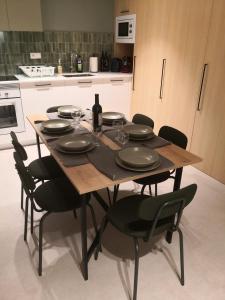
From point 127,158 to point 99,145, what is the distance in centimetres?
32

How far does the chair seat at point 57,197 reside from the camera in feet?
5.24

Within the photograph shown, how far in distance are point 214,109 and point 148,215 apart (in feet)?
5.98

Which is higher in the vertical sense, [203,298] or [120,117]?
[120,117]

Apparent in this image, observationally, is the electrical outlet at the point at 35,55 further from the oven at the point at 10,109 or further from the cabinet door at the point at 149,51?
the cabinet door at the point at 149,51

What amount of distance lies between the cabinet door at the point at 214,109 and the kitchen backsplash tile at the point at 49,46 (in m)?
2.11

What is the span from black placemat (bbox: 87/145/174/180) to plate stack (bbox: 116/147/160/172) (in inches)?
1.2

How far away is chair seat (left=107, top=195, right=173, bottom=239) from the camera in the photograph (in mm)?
1414

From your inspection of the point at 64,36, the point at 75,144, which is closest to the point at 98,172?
the point at 75,144

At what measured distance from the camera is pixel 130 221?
1484 millimetres

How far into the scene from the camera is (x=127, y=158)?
1.48 metres

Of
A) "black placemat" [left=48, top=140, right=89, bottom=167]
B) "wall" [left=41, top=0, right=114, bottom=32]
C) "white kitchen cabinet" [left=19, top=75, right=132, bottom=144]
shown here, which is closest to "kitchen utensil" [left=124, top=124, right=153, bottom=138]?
"black placemat" [left=48, top=140, right=89, bottom=167]

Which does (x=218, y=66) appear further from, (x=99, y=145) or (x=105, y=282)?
(x=105, y=282)

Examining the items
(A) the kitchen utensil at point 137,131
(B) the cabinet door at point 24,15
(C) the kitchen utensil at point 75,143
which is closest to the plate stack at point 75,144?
(C) the kitchen utensil at point 75,143

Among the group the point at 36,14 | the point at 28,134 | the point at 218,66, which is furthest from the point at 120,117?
the point at 36,14
